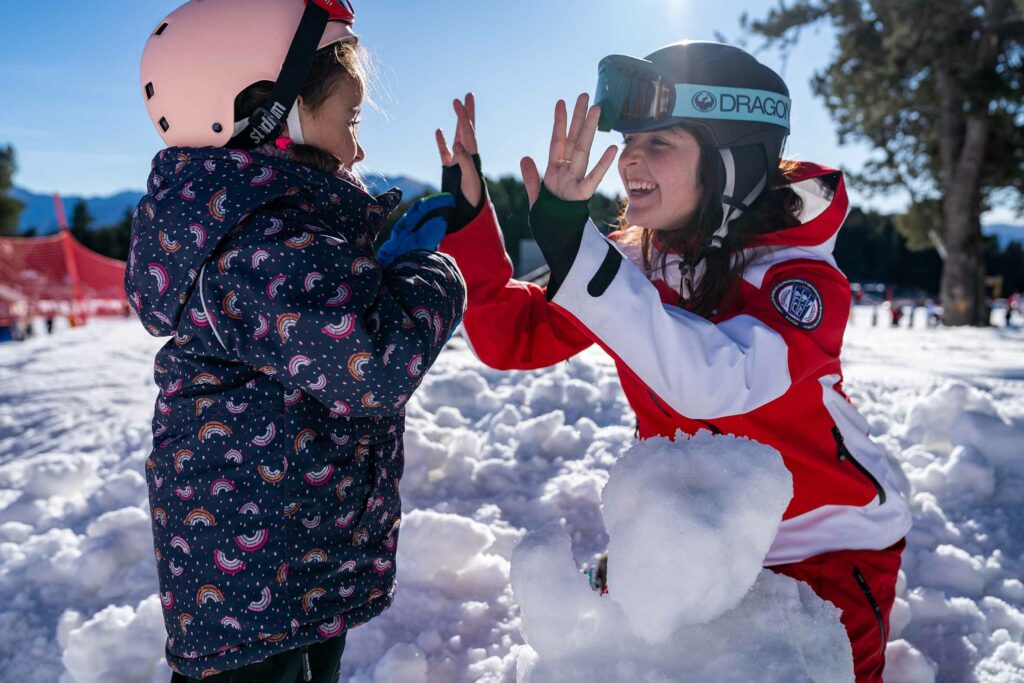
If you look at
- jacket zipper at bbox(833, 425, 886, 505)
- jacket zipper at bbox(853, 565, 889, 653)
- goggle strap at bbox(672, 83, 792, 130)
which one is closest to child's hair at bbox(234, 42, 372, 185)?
goggle strap at bbox(672, 83, 792, 130)

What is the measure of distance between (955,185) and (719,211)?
61.7 ft

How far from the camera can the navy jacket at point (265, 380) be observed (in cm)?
130

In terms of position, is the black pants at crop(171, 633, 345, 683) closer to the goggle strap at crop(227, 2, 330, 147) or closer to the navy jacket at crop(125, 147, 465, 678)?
the navy jacket at crop(125, 147, 465, 678)

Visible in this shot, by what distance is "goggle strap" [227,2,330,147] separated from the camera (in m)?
1.46

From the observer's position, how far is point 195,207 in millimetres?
1348

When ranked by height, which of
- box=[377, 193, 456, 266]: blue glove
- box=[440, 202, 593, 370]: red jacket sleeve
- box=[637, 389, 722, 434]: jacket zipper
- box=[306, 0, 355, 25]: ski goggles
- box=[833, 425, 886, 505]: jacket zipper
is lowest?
box=[833, 425, 886, 505]: jacket zipper

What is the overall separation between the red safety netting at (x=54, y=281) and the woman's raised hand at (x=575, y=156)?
20077 millimetres

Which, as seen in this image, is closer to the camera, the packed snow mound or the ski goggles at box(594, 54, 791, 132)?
the packed snow mound

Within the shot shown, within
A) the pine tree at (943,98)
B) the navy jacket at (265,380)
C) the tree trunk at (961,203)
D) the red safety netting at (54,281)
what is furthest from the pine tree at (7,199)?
the navy jacket at (265,380)

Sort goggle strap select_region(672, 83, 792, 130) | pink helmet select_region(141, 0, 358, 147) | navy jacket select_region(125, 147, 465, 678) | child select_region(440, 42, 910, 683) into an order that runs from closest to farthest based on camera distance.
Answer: navy jacket select_region(125, 147, 465, 678) < pink helmet select_region(141, 0, 358, 147) < child select_region(440, 42, 910, 683) < goggle strap select_region(672, 83, 792, 130)

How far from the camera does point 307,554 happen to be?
1.45 meters

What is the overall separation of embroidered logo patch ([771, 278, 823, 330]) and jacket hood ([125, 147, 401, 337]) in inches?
40.8

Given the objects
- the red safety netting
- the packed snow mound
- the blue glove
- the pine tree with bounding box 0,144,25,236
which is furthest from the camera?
the pine tree with bounding box 0,144,25,236

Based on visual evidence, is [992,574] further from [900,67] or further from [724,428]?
[900,67]
